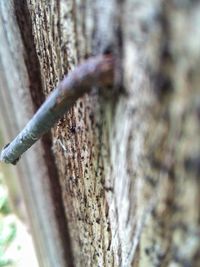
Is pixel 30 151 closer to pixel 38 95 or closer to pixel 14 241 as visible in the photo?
pixel 38 95

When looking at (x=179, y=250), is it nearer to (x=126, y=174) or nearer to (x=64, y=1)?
(x=126, y=174)

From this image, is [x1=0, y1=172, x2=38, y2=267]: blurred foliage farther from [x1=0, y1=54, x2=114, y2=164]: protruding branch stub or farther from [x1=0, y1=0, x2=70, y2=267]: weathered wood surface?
[x1=0, y1=54, x2=114, y2=164]: protruding branch stub

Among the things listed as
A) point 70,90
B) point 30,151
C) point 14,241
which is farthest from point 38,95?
point 14,241

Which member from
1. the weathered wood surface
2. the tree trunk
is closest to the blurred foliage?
the weathered wood surface

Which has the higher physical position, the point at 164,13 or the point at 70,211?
the point at 164,13

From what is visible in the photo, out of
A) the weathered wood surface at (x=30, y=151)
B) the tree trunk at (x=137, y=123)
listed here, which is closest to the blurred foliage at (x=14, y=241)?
the weathered wood surface at (x=30, y=151)

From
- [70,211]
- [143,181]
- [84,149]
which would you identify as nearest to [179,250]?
[143,181]
